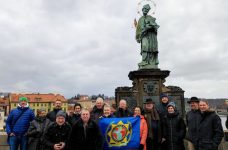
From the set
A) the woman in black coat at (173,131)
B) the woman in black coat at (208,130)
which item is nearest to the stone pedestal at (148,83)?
the woman in black coat at (173,131)

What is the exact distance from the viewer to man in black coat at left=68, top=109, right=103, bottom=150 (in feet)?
17.5

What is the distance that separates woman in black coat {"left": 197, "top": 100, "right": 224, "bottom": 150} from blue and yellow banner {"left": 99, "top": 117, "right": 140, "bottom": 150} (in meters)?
1.30

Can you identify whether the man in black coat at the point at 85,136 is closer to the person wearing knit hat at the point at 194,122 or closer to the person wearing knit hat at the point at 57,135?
the person wearing knit hat at the point at 57,135

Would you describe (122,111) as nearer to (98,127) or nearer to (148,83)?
(98,127)

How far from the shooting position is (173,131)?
6.28 meters

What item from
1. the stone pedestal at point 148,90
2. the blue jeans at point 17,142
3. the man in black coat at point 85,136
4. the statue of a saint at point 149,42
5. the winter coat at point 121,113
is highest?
the statue of a saint at point 149,42

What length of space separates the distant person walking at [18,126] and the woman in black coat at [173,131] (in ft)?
10.4

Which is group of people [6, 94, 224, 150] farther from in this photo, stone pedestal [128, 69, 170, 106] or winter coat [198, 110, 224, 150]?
stone pedestal [128, 69, 170, 106]

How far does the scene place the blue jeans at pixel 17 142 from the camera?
669 centimetres

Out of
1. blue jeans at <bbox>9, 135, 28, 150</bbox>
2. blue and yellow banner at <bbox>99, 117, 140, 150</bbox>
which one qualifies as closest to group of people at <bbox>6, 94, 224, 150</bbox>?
blue jeans at <bbox>9, 135, 28, 150</bbox>

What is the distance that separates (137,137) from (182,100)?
7.01 metres

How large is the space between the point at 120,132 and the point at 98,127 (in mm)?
862

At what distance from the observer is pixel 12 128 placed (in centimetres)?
679

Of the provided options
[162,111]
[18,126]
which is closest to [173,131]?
[162,111]
